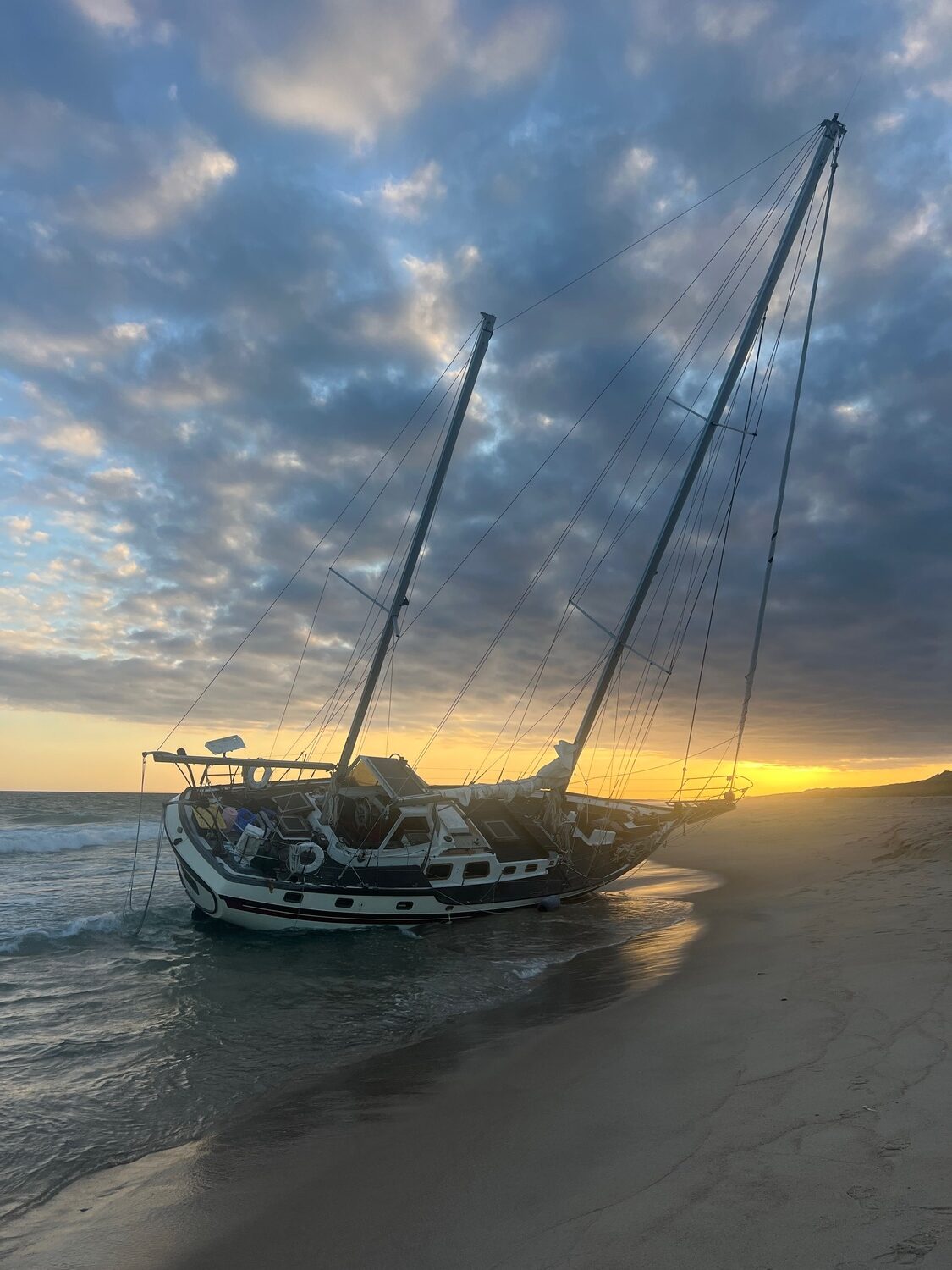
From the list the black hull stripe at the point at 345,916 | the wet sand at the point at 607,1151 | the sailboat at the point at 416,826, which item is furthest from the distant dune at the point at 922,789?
the wet sand at the point at 607,1151

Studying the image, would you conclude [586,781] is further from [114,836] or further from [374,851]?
[114,836]

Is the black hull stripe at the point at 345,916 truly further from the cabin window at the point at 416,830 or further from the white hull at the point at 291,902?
the cabin window at the point at 416,830

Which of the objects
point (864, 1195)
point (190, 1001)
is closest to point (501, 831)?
point (190, 1001)

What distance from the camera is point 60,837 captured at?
4969 centimetres

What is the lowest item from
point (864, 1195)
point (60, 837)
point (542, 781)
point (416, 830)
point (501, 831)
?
point (60, 837)

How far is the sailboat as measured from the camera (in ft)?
65.8

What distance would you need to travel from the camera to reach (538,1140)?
680cm

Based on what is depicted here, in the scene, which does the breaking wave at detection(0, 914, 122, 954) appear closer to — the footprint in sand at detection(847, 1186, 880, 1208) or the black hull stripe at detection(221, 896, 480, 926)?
the black hull stripe at detection(221, 896, 480, 926)

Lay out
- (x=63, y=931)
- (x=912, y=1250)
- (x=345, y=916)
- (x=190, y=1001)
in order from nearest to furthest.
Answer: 1. (x=912, y=1250)
2. (x=190, y=1001)
3. (x=63, y=931)
4. (x=345, y=916)

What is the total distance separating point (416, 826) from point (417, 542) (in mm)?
11229

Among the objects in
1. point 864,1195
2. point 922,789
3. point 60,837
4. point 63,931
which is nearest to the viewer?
point 864,1195

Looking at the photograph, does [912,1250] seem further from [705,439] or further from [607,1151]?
[705,439]

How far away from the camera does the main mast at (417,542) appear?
27.2 meters

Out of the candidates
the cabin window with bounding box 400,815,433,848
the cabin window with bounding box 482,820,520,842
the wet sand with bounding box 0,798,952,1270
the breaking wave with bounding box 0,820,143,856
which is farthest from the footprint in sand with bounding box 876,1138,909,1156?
the breaking wave with bounding box 0,820,143,856
